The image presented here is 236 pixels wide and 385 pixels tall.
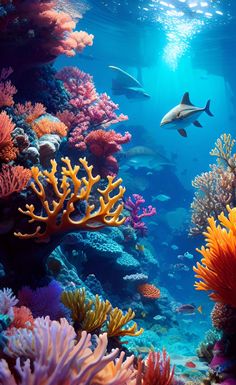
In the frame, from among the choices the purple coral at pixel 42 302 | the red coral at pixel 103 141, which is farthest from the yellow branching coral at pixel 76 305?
the red coral at pixel 103 141

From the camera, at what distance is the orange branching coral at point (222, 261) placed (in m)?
2.59

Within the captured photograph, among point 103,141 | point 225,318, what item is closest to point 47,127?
point 103,141

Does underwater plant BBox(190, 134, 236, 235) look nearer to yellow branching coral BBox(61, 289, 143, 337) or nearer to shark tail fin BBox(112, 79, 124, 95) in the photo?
yellow branching coral BBox(61, 289, 143, 337)

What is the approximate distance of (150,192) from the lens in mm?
24422

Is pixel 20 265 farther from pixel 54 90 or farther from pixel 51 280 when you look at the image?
pixel 54 90

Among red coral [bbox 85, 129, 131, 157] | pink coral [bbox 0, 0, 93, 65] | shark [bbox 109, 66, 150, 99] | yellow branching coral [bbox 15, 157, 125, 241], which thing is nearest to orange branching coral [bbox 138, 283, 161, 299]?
red coral [bbox 85, 129, 131, 157]

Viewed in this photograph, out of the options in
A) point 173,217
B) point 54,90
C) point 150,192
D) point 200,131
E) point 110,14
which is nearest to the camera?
point 54,90

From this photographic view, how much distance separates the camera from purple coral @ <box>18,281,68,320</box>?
3252 millimetres

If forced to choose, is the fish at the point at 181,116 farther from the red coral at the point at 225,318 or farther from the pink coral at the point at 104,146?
the red coral at the point at 225,318

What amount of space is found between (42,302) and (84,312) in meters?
0.53

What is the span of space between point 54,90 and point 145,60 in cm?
3313

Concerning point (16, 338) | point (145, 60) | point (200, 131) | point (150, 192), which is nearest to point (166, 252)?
point (150, 192)

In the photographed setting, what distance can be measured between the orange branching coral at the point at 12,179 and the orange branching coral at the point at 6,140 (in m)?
0.14

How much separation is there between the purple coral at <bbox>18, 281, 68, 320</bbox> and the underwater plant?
4.25 meters
